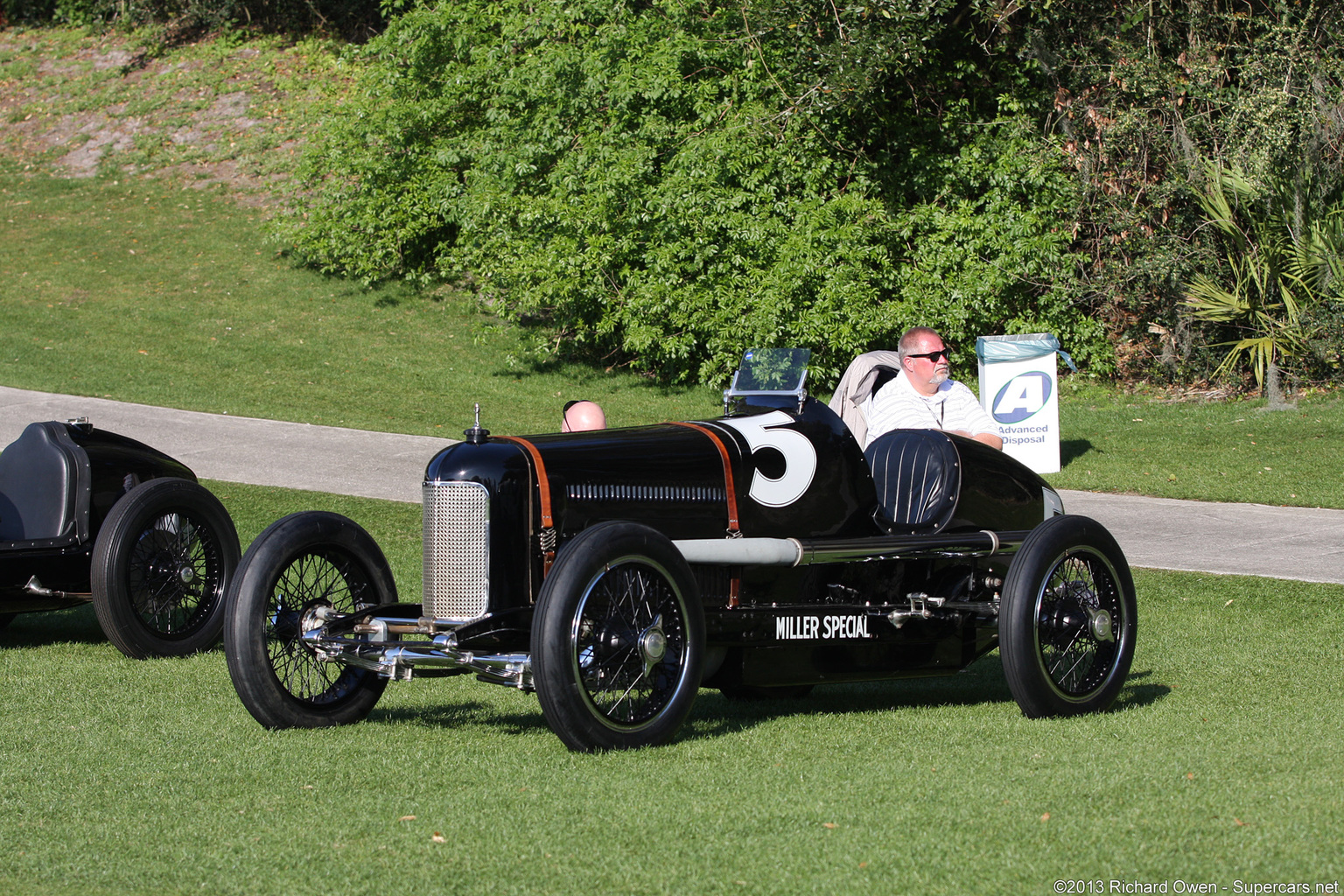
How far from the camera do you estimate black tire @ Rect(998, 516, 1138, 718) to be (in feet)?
17.3

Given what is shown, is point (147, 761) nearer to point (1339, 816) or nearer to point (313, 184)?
point (1339, 816)

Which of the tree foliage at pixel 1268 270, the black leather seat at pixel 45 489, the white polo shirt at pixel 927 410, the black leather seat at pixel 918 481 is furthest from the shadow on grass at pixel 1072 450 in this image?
the black leather seat at pixel 45 489

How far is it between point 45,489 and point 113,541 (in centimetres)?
69

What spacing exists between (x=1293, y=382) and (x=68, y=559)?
14512 mm

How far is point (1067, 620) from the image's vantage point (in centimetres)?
551

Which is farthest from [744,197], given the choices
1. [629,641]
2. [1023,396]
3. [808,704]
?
[629,641]

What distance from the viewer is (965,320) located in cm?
1662

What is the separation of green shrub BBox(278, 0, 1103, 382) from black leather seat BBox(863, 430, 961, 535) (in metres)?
10.0

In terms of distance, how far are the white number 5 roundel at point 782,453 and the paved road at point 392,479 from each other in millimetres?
4981

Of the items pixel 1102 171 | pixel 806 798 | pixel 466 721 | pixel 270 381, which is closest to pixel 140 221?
pixel 270 381

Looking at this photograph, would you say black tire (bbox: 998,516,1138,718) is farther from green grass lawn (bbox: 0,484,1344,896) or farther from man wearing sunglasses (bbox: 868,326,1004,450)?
man wearing sunglasses (bbox: 868,326,1004,450)

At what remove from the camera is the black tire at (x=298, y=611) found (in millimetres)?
4938

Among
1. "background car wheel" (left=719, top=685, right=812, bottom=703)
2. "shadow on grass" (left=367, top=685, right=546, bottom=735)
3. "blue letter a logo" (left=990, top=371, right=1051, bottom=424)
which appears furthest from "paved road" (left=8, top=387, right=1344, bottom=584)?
"shadow on grass" (left=367, top=685, right=546, bottom=735)

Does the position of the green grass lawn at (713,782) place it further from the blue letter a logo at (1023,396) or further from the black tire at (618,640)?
the blue letter a logo at (1023,396)
